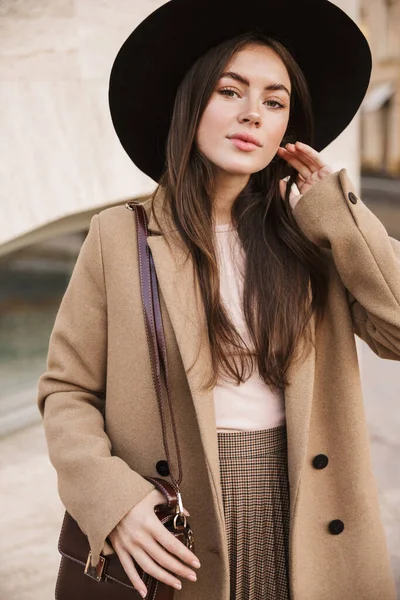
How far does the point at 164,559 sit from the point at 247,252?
0.81 metres

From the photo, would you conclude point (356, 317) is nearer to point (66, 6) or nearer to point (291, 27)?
point (291, 27)

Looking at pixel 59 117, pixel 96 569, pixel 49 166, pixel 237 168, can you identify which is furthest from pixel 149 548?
pixel 59 117

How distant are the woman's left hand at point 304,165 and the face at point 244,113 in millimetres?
183

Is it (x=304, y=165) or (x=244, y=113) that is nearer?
(x=244, y=113)

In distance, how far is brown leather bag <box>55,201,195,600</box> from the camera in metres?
1.29

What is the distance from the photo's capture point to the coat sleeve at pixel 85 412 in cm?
131

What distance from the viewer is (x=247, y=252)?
165cm

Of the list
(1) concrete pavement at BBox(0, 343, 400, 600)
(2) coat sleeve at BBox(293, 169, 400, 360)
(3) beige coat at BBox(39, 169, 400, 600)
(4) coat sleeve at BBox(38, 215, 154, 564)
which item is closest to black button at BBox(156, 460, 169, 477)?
(3) beige coat at BBox(39, 169, 400, 600)

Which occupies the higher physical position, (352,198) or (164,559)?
(352,198)

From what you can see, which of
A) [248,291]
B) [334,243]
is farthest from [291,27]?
[248,291]

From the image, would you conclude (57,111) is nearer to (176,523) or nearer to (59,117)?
(59,117)

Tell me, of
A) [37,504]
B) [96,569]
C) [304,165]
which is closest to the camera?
[96,569]

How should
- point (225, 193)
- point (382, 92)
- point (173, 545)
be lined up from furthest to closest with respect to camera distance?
point (382, 92) < point (225, 193) < point (173, 545)

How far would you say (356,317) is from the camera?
1669 mm
